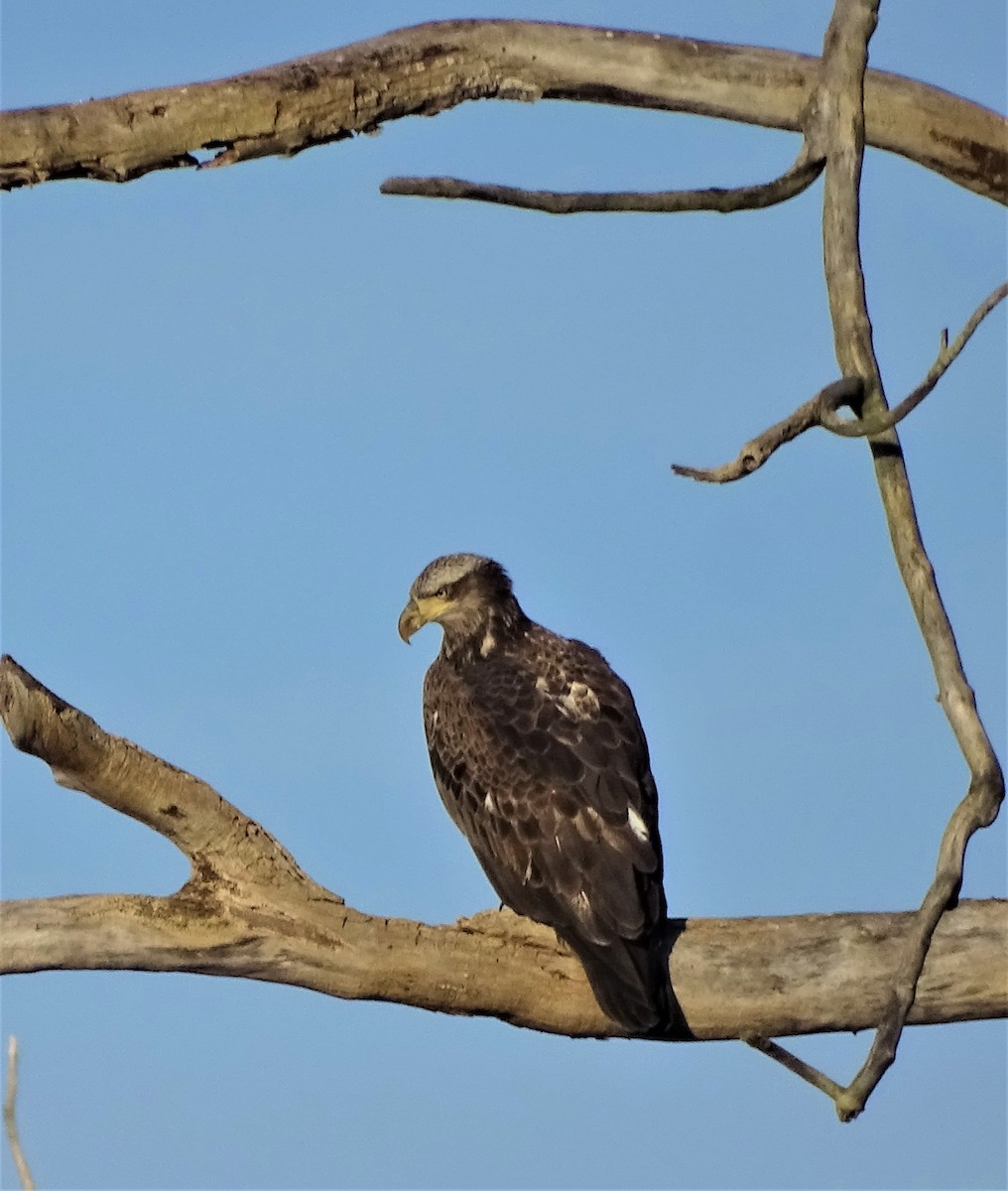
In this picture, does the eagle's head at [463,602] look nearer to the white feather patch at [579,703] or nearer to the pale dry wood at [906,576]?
the white feather patch at [579,703]

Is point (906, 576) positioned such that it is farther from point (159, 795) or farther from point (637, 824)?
point (159, 795)

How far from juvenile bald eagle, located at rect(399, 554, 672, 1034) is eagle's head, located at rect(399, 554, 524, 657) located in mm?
14

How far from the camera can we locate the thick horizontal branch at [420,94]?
706 centimetres

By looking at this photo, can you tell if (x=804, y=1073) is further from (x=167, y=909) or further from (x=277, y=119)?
(x=277, y=119)

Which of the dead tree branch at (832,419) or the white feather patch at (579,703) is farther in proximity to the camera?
the white feather patch at (579,703)

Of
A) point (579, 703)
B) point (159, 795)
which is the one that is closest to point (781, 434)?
point (159, 795)

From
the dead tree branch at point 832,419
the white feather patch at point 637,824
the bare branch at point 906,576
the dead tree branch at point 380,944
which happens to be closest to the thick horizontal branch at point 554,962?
the dead tree branch at point 380,944

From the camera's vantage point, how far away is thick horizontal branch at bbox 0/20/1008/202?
23.2ft

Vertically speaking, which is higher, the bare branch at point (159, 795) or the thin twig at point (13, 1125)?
the bare branch at point (159, 795)

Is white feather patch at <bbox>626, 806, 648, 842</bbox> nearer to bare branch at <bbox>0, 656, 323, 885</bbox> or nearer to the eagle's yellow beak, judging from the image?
bare branch at <bbox>0, 656, 323, 885</bbox>

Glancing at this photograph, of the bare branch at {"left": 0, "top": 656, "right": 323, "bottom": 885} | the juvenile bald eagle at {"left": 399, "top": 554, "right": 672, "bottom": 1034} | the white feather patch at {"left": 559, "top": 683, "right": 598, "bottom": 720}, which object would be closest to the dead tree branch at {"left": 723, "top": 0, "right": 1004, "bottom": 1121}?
the juvenile bald eagle at {"left": 399, "top": 554, "right": 672, "bottom": 1034}

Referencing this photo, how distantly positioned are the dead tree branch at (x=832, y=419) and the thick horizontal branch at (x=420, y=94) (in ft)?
5.50

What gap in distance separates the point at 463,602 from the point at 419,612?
1.05 feet

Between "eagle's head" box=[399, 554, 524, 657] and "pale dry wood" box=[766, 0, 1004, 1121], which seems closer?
"pale dry wood" box=[766, 0, 1004, 1121]
